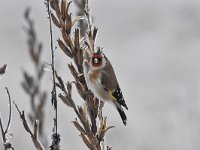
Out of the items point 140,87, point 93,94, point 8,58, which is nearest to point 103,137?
point 93,94

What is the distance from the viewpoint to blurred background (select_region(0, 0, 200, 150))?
11.0m

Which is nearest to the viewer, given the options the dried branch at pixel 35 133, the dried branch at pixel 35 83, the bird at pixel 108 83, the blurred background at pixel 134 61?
the dried branch at pixel 35 133

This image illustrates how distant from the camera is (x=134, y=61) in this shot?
17.2 m

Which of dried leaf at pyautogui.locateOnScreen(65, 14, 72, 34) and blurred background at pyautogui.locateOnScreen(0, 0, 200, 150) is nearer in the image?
dried leaf at pyautogui.locateOnScreen(65, 14, 72, 34)

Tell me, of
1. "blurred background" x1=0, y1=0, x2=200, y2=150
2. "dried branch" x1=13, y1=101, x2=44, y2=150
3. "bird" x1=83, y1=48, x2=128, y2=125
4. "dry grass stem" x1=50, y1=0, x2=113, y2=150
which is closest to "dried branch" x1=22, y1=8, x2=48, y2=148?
"bird" x1=83, y1=48, x2=128, y2=125

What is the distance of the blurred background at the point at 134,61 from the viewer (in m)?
11.0

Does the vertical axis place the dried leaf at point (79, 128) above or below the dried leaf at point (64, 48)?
below

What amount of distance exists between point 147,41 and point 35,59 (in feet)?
51.4

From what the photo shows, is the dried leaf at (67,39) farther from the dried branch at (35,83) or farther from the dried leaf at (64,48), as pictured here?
the dried branch at (35,83)

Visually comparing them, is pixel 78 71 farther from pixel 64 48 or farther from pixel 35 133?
pixel 35 133

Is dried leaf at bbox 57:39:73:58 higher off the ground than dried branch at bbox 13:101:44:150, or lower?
higher

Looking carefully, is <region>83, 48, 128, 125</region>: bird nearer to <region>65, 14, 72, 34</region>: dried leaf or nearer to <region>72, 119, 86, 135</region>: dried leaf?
<region>65, 14, 72, 34</region>: dried leaf

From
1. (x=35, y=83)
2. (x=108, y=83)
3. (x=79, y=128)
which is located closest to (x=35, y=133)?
(x=79, y=128)

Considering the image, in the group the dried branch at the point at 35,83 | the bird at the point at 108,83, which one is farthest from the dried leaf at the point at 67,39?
the bird at the point at 108,83
